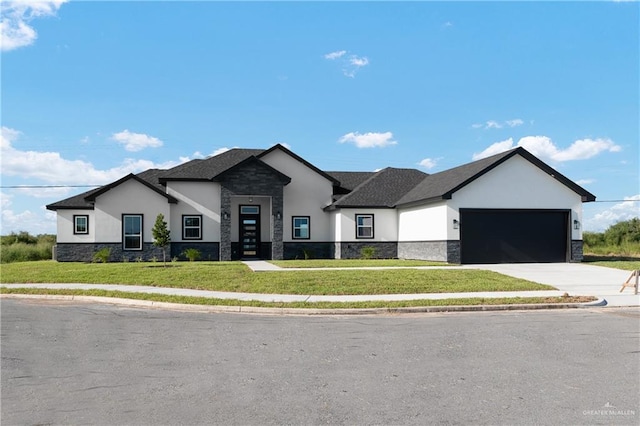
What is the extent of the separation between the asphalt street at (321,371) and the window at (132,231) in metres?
17.8

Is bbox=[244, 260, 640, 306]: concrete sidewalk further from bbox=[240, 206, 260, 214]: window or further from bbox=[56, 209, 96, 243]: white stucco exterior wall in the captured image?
bbox=[56, 209, 96, 243]: white stucco exterior wall

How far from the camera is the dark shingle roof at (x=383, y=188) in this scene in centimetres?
3192

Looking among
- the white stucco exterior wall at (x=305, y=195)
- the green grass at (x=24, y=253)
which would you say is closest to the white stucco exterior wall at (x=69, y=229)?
the green grass at (x=24, y=253)

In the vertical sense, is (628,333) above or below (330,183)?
below

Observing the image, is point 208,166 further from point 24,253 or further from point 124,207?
point 24,253

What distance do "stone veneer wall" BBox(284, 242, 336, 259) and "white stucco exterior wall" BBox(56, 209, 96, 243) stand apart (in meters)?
11.4

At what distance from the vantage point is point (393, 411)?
18.7ft

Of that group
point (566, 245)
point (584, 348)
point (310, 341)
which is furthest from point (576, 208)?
point (310, 341)

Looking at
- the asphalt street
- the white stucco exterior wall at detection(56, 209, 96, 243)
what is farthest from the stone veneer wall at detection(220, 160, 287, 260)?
the asphalt street

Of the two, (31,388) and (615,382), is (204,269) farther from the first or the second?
(615,382)

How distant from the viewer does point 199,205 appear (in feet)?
102

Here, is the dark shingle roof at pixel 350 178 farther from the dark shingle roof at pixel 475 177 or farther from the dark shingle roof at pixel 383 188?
the dark shingle roof at pixel 475 177

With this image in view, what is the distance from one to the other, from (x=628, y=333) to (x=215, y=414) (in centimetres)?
859

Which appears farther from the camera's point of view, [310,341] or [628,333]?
[628,333]
